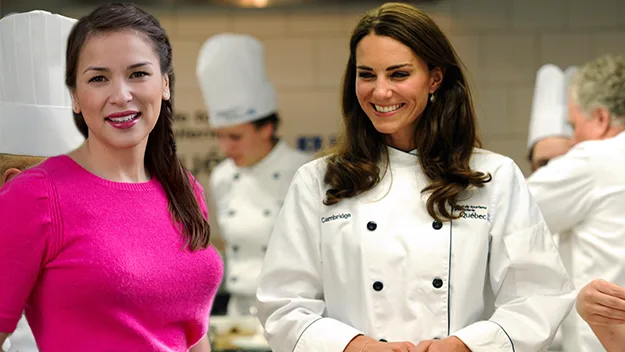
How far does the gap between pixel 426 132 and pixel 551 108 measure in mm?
2073

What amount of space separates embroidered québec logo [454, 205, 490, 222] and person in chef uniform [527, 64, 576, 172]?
199 cm

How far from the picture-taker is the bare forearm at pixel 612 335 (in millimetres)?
1795

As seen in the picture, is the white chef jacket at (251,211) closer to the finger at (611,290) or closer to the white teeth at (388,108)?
the white teeth at (388,108)

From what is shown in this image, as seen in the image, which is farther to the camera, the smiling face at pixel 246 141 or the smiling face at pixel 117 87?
the smiling face at pixel 246 141

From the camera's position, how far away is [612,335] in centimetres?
181

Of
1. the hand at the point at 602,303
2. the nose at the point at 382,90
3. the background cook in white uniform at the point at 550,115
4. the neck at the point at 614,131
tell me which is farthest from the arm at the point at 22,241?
the background cook in white uniform at the point at 550,115

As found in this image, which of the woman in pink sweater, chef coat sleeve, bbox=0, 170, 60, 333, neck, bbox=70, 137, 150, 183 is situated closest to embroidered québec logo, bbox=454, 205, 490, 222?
the woman in pink sweater

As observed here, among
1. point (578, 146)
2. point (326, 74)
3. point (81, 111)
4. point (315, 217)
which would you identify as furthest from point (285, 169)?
point (81, 111)

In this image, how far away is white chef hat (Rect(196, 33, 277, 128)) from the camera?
4191 mm

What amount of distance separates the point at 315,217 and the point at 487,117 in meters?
3.23

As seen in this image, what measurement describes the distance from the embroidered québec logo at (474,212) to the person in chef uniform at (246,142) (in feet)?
7.75

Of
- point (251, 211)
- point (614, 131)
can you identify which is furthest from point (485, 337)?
point (251, 211)

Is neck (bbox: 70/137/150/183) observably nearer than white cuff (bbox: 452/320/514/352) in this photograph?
Yes

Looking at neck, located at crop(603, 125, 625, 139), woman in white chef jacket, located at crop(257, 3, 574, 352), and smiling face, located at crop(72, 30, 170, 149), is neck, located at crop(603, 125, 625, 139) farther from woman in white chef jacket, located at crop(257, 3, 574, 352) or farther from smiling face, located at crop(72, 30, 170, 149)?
smiling face, located at crop(72, 30, 170, 149)
